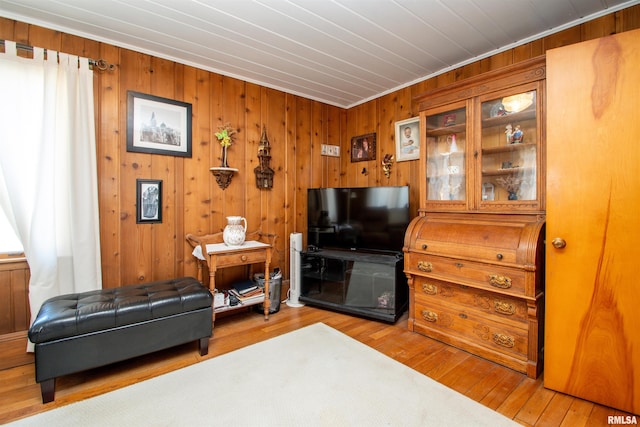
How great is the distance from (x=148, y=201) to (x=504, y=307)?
9.85 ft

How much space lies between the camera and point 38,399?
1637 mm

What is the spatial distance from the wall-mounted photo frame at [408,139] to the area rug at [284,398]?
6.93 ft

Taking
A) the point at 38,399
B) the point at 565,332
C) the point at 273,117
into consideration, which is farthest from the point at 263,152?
the point at 565,332

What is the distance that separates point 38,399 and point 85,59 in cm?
238

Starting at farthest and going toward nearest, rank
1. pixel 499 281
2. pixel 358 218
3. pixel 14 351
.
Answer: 1. pixel 358 218
2. pixel 14 351
3. pixel 499 281

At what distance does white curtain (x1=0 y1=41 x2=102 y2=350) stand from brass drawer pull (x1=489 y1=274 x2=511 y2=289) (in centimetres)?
300

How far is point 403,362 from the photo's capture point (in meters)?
2.03

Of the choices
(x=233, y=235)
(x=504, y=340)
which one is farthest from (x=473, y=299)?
(x=233, y=235)

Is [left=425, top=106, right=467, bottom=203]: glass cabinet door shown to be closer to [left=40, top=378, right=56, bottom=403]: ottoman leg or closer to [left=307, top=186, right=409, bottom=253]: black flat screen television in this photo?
[left=307, top=186, right=409, bottom=253]: black flat screen television

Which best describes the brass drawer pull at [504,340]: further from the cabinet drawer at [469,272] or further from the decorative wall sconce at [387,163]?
the decorative wall sconce at [387,163]

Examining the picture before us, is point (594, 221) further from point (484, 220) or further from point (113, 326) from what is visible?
point (113, 326)

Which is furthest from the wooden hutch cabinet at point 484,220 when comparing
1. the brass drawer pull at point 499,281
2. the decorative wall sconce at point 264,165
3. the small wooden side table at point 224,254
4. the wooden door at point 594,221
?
the decorative wall sconce at point 264,165

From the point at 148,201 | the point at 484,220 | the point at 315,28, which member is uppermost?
the point at 315,28

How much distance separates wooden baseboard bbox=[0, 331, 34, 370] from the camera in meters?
1.97
